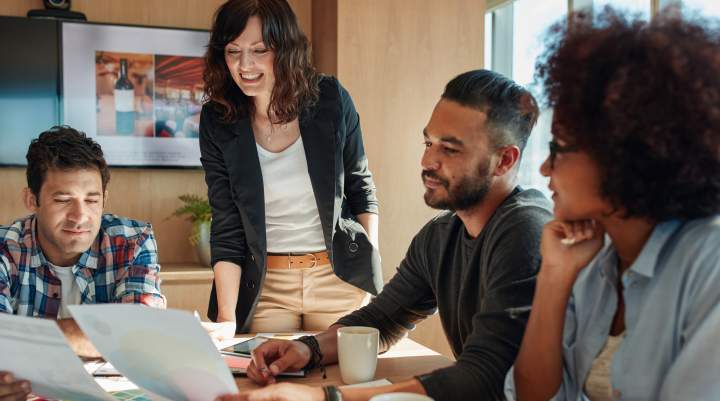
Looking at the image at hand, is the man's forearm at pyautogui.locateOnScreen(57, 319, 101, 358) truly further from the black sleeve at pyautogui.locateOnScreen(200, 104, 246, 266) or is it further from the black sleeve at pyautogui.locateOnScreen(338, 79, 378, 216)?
the black sleeve at pyautogui.locateOnScreen(338, 79, 378, 216)

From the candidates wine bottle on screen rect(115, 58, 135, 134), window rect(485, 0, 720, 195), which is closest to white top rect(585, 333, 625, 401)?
window rect(485, 0, 720, 195)

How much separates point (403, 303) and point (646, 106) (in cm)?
90

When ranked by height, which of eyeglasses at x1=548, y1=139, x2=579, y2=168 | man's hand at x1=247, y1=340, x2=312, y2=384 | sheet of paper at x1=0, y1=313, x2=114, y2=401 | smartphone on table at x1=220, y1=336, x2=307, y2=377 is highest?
eyeglasses at x1=548, y1=139, x2=579, y2=168

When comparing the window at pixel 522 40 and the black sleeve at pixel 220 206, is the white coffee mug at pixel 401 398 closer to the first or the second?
A: the black sleeve at pixel 220 206

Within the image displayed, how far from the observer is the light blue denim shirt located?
96 centimetres

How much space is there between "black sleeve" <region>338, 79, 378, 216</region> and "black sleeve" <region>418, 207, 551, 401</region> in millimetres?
801

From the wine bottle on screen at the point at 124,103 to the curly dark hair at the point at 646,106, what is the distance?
3120 mm

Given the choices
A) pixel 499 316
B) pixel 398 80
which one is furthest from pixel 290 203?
pixel 398 80

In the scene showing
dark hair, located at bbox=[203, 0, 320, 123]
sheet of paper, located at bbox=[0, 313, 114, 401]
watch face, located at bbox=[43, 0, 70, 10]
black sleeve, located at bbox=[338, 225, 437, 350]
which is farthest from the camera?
watch face, located at bbox=[43, 0, 70, 10]

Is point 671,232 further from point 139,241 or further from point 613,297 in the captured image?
point 139,241

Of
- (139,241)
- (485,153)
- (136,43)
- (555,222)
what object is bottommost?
(139,241)

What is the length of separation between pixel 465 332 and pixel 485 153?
0.39 meters

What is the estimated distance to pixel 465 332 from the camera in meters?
Answer: 1.55

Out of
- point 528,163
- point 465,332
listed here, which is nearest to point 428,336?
point 528,163
